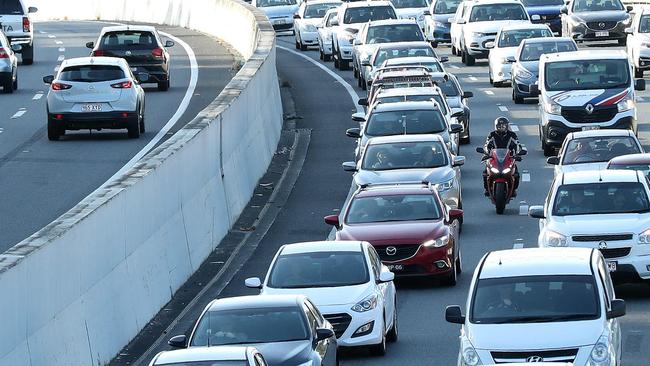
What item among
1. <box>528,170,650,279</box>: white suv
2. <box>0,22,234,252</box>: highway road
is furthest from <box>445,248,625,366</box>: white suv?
<box>0,22,234,252</box>: highway road

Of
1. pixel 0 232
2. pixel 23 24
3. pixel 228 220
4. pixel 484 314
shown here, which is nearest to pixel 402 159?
pixel 228 220

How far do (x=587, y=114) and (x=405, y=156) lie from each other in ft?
27.0

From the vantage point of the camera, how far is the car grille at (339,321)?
1975cm

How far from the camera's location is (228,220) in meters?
29.9

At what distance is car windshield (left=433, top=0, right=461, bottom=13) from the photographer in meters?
63.6

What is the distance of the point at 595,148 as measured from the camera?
30.7m

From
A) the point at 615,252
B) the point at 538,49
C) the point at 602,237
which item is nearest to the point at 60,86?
the point at 538,49

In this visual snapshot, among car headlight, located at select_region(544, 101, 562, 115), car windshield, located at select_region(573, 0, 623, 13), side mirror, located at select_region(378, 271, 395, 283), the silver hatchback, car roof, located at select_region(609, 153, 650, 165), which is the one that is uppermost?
side mirror, located at select_region(378, 271, 395, 283)

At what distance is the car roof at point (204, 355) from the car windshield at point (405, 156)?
16.0m

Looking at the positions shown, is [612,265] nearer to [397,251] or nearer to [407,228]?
[397,251]

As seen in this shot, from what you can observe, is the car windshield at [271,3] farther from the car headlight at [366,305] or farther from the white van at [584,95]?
the car headlight at [366,305]

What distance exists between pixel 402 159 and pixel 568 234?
775cm

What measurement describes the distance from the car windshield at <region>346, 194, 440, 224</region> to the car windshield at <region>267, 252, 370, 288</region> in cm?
464

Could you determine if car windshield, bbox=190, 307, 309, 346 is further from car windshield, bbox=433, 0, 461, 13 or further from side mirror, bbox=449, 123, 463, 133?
car windshield, bbox=433, 0, 461, 13
